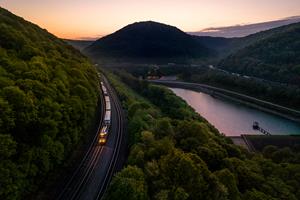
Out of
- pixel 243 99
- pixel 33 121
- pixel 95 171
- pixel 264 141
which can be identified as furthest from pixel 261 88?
pixel 33 121

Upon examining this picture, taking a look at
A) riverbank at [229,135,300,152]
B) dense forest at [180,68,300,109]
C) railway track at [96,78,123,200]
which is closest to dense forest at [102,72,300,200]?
railway track at [96,78,123,200]

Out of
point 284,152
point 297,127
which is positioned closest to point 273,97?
point 297,127

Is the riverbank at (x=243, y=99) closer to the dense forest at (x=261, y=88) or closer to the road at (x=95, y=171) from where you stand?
the dense forest at (x=261, y=88)

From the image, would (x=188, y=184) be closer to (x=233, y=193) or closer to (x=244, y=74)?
(x=233, y=193)

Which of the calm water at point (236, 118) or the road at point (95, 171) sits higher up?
the road at point (95, 171)

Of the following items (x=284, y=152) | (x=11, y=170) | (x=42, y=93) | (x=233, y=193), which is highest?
(x=42, y=93)

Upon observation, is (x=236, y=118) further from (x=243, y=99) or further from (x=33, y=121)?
(x=33, y=121)

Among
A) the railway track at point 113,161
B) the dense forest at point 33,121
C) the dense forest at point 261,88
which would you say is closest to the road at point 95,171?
the railway track at point 113,161
